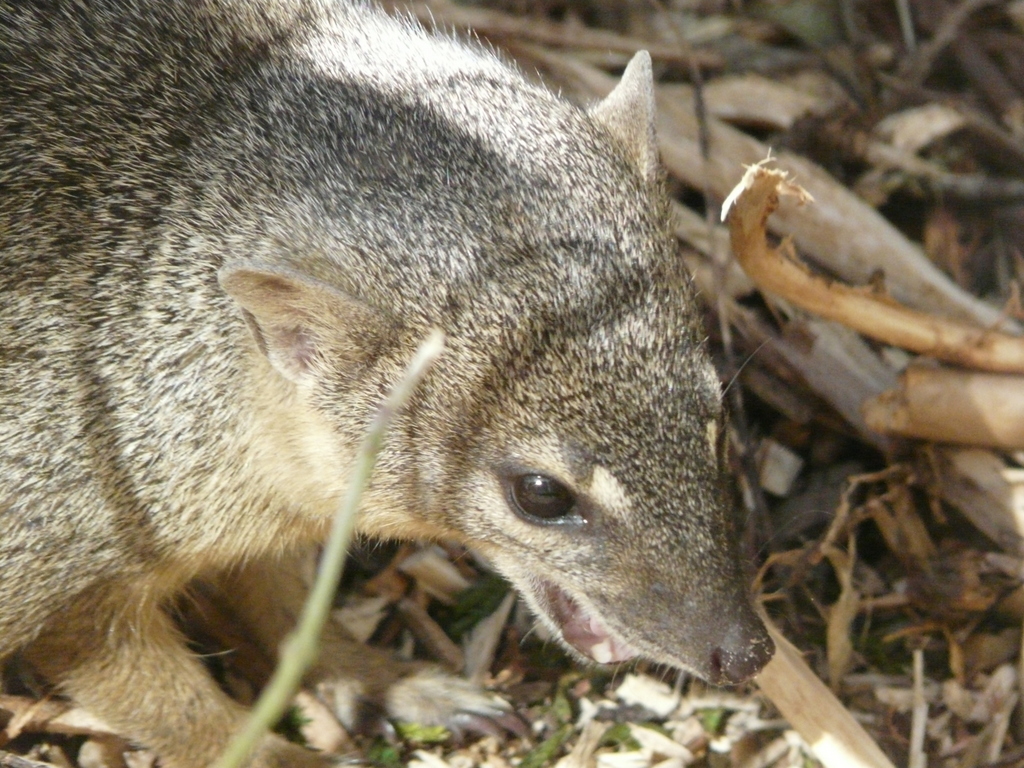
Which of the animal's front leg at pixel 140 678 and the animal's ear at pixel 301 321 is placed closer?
the animal's ear at pixel 301 321

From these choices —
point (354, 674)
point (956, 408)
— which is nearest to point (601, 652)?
point (354, 674)

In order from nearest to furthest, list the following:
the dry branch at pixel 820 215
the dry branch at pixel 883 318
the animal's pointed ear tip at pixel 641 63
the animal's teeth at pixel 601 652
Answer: the animal's teeth at pixel 601 652
the animal's pointed ear tip at pixel 641 63
the dry branch at pixel 883 318
the dry branch at pixel 820 215

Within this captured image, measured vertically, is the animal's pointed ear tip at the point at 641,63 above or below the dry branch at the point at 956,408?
above

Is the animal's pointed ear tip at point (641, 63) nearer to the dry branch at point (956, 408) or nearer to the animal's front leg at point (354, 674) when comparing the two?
the dry branch at point (956, 408)

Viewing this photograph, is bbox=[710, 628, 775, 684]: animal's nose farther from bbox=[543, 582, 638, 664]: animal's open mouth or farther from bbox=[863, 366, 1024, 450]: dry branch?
bbox=[863, 366, 1024, 450]: dry branch

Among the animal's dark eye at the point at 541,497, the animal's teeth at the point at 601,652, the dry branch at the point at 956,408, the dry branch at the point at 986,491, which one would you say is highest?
the animal's dark eye at the point at 541,497

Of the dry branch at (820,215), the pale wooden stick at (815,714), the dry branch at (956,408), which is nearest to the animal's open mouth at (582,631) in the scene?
the pale wooden stick at (815,714)
